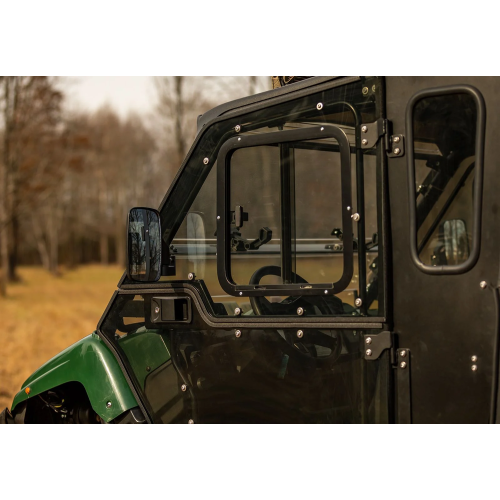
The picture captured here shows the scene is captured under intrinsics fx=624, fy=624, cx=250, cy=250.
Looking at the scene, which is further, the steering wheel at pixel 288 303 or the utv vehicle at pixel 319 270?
the steering wheel at pixel 288 303

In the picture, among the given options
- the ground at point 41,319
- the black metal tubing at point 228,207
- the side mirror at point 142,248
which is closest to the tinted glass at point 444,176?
the black metal tubing at point 228,207

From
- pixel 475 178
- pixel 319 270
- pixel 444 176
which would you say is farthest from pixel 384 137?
pixel 319 270

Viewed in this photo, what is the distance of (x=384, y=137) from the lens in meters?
2.33

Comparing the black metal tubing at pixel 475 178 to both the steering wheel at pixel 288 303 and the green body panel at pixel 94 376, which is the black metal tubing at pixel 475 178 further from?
the green body panel at pixel 94 376

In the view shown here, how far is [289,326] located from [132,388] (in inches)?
36.6

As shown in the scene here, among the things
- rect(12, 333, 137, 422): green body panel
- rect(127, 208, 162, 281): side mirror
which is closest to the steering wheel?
rect(127, 208, 162, 281): side mirror

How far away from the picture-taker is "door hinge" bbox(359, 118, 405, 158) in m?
2.31

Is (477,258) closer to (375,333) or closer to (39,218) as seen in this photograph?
(375,333)

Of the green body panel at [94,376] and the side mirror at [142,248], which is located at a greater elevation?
the side mirror at [142,248]

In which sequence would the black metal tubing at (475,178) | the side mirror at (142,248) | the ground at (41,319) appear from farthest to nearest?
the ground at (41,319) → the side mirror at (142,248) → the black metal tubing at (475,178)

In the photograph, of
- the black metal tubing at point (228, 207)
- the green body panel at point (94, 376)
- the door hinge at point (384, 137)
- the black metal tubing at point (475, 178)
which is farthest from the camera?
the green body panel at point (94, 376)

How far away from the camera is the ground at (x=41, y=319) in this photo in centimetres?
1157

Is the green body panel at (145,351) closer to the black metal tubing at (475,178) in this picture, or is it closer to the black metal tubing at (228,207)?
the black metal tubing at (228,207)

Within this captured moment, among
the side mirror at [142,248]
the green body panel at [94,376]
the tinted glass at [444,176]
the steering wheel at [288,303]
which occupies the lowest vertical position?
the green body panel at [94,376]
